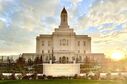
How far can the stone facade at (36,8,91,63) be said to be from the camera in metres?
97.8

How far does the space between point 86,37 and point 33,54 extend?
17.2 meters

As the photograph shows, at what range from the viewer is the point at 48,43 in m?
102

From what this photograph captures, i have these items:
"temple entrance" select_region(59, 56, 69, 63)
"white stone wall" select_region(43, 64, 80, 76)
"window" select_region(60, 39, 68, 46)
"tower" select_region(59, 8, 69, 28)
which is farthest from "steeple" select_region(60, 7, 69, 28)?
"white stone wall" select_region(43, 64, 80, 76)

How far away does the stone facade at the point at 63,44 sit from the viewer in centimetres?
9781

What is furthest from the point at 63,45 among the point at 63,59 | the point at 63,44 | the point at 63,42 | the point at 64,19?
the point at 63,59

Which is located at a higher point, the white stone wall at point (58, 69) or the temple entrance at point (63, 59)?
the temple entrance at point (63, 59)

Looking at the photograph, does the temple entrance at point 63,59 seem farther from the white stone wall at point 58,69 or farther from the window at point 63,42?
the white stone wall at point 58,69

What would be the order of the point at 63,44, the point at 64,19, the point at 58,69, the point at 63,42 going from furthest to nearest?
the point at 64,19, the point at 63,44, the point at 63,42, the point at 58,69

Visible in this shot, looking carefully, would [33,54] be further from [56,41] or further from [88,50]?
[88,50]

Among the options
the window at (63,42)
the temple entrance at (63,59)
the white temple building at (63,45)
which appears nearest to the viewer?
the temple entrance at (63,59)

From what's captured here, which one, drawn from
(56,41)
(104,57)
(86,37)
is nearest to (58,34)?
(56,41)

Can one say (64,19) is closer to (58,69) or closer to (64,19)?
(64,19)

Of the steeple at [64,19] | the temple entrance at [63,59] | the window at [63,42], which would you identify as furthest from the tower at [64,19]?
the temple entrance at [63,59]

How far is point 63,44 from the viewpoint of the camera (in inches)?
3937
